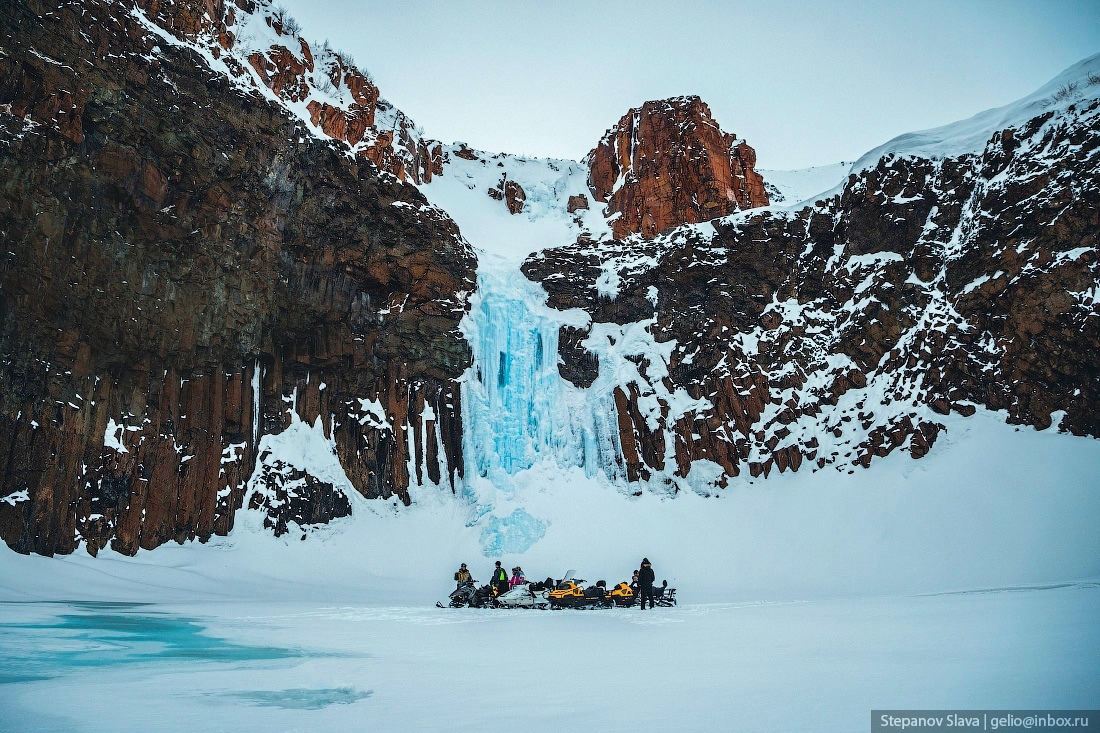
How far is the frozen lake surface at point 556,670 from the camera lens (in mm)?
4871

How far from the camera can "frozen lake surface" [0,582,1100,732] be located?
487 centimetres

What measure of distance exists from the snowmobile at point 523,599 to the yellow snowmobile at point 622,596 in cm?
167

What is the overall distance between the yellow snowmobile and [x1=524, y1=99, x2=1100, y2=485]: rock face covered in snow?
11443mm

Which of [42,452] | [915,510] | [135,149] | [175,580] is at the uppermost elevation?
[135,149]

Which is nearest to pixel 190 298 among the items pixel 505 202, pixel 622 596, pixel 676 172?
pixel 622 596

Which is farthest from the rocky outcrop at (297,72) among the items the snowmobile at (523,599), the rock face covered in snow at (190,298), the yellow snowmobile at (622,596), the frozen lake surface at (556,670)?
the frozen lake surface at (556,670)

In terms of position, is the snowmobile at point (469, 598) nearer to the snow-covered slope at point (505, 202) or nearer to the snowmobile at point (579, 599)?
the snowmobile at point (579, 599)

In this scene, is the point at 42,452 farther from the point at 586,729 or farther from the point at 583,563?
the point at 586,729

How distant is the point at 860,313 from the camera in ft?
88.7

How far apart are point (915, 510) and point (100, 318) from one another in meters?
26.7

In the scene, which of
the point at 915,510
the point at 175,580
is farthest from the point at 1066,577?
the point at 175,580

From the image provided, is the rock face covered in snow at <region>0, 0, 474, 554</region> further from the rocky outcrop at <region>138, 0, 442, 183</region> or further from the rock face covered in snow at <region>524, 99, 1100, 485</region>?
the rock face covered in snow at <region>524, 99, 1100, 485</region>

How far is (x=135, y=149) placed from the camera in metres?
21.9

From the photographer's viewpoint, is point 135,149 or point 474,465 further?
point 474,465
